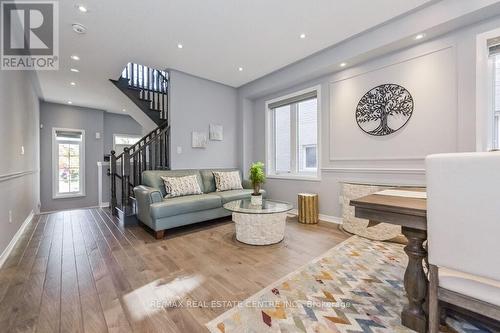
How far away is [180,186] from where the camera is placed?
138 inches

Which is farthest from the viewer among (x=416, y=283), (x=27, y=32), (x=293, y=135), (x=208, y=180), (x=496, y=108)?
(x=293, y=135)

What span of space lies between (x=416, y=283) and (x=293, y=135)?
11.0 ft

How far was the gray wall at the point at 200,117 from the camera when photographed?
4.11 m

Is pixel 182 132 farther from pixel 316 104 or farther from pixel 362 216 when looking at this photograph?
pixel 362 216

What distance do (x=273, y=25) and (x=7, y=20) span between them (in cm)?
299

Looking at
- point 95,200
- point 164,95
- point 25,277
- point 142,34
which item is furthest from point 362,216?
point 95,200

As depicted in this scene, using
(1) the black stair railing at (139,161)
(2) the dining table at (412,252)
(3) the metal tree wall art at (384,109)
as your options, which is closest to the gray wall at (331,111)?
(3) the metal tree wall art at (384,109)

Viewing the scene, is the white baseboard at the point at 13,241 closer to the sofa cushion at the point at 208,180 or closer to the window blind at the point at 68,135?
the sofa cushion at the point at 208,180

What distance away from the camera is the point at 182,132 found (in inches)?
165

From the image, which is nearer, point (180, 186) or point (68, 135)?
point (180, 186)

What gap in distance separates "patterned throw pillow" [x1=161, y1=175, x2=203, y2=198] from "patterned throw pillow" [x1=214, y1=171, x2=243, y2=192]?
476 mm

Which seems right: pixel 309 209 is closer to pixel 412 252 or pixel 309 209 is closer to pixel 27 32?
pixel 412 252

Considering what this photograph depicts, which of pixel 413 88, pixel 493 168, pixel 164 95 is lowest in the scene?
pixel 493 168

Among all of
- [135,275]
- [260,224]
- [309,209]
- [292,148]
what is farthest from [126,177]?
[309,209]
